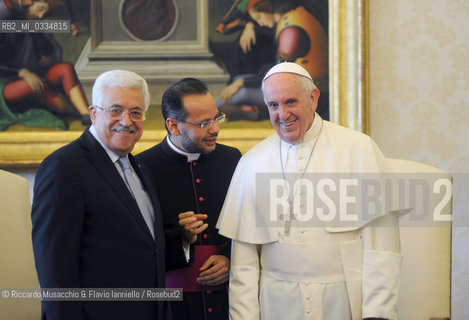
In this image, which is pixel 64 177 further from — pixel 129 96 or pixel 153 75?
pixel 153 75

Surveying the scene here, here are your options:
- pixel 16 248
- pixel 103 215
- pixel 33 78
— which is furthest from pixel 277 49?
pixel 16 248

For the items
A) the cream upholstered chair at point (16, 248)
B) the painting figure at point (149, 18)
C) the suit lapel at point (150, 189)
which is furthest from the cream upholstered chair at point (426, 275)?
the painting figure at point (149, 18)

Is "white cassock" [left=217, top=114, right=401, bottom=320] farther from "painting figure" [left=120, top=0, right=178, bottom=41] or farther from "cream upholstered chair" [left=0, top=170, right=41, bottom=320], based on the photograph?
"painting figure" [left=120, top=0, right=178, bottom=41]

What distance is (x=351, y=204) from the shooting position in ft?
8.04

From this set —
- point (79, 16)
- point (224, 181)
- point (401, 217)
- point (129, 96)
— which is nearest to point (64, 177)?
point (129, 96)

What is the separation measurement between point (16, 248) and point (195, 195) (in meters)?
0.98

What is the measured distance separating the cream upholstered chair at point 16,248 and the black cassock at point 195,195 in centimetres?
75

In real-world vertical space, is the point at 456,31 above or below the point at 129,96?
above

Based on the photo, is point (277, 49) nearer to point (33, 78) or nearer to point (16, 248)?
point (33, 78)

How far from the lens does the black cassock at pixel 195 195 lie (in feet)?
8.84

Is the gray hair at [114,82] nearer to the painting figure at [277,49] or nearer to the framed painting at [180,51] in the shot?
the framed painting at [180,51]

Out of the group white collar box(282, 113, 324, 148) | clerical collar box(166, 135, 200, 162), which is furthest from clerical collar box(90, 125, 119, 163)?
white collar box(282, 113, 324, 148)

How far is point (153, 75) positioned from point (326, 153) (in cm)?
145

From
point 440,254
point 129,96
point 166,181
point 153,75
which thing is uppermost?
point 153,75
